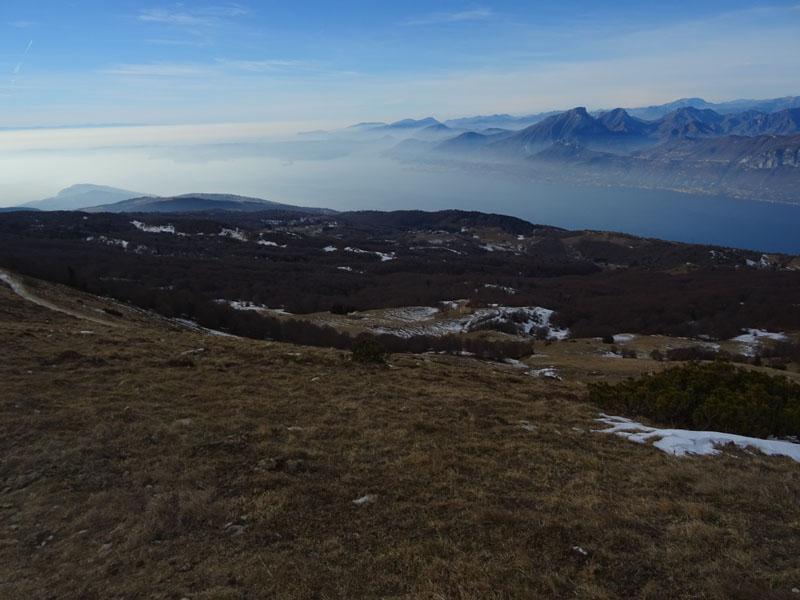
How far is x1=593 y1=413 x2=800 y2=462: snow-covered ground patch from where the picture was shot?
11047 millimetres

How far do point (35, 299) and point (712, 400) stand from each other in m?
45.4

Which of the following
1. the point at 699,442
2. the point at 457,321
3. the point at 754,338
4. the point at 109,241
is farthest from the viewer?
the point at 109,241

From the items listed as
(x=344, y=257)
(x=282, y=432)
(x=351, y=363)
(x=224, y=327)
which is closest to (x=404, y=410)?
(x=282, y=432)

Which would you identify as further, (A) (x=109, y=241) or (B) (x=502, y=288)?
(A) (x=109, y=241)

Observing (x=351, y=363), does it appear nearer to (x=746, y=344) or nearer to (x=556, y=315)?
(x=746, y=344)

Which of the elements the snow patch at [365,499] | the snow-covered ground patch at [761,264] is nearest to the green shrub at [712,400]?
the snow patch at [365,499]

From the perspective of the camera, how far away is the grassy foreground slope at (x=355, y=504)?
6074 millimetres

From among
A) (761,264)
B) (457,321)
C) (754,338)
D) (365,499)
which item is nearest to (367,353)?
(365,499)

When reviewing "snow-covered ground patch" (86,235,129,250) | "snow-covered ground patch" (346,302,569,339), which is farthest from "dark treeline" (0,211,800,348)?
"snow-covered ground patch" (346,302,569,339)

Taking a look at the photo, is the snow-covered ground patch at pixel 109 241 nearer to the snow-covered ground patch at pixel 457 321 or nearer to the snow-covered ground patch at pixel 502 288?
the snow-covered ground patch at pixel 457 321

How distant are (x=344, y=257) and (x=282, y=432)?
183274 millimetres

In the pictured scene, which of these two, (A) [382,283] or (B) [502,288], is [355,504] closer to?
(B) [502,288]

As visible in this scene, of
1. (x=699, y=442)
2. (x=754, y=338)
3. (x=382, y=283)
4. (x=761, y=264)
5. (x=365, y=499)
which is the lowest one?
(x=761, y=264)

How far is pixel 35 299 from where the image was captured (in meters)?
35.8
